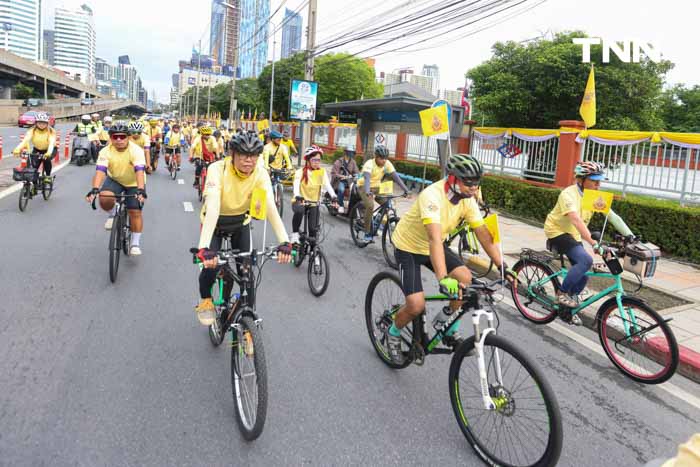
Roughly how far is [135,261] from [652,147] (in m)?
10.3

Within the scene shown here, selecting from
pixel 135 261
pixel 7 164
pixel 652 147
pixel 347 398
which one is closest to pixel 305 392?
pixel 347 398

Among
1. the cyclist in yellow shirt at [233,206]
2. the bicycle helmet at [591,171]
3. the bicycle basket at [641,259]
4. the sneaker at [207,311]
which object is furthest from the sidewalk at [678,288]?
the sneaker at [207,311]

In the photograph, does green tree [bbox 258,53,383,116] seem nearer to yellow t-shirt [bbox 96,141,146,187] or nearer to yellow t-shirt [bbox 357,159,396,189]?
yellow t-shirt [bbox 357,159,396,189]

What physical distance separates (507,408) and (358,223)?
22.4ft

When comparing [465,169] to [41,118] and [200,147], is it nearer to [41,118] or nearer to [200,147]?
[41,118]

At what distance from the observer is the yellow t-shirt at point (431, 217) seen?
3.88 m

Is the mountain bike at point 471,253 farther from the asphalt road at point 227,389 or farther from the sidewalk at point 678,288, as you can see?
the asphalt road at point 227,389

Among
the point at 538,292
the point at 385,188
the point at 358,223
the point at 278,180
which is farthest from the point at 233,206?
the point at 278,180

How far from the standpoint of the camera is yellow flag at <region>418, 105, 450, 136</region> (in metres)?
10.3

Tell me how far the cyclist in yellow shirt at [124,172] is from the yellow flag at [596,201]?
5.30 meters

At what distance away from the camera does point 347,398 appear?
159 inches

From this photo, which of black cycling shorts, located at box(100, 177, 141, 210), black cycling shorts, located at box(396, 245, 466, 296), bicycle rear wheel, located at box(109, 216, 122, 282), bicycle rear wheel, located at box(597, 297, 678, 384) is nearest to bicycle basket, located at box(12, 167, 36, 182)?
black cycling shorts, located at box(100, 177, 141, 210)

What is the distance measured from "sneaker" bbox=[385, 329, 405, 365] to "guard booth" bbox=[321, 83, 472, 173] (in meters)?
12.9

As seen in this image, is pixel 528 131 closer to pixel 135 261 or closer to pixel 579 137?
pixel 579 137
